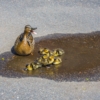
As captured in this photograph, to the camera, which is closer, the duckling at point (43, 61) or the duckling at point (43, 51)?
the duckling at point (43, 61)

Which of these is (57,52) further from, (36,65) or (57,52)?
(36,65)

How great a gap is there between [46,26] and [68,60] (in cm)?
230

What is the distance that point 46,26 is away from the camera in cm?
1035

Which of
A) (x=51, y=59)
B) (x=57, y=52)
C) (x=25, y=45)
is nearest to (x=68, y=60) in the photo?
(x=57, y=52)

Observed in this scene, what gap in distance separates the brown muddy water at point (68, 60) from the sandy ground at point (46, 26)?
27 cm

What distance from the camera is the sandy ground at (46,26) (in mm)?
6730

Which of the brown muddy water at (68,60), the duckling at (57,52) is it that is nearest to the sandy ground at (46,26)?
the brown muddy water at (68,60)

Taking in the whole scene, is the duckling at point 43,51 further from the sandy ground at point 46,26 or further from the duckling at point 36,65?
the sandy ground at point 46,26

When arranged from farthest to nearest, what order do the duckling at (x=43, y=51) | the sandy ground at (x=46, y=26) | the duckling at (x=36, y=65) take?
the duckling at (x=43, y=51)
the duckling at (x=36, y=65)
the sandy ground at (x=46, y=26)

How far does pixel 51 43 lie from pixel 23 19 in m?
1.85

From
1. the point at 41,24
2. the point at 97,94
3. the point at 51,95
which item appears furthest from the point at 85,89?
the point at 41,24

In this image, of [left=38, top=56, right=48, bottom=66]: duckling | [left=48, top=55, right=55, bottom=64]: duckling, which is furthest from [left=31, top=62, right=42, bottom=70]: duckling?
[left=48, top=55, right=55, bottom=64]: duckling

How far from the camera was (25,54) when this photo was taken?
8.47m

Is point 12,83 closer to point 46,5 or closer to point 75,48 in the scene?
point 75,48
